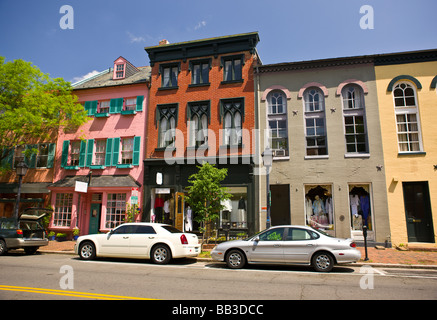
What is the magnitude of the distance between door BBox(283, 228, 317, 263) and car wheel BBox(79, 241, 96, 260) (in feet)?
24.3

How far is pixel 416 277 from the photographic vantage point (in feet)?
28.4

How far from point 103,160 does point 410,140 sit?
18.4 metres

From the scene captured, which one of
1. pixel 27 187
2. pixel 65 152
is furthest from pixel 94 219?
pixel 65 152

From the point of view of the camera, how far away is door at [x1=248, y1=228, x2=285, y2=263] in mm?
9672

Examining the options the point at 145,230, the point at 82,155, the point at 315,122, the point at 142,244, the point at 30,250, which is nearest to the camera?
the point at 142,244

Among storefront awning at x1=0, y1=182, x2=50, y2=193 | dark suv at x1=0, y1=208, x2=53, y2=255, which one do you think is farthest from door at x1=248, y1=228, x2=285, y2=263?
storefront awning at x1=0, y1=182, x2=50, y2=193

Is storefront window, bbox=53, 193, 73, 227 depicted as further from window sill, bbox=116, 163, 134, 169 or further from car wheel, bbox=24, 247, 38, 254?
car wheel, bbox=24, 247, 38, 254

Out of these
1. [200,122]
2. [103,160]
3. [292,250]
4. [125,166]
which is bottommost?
[292,250]

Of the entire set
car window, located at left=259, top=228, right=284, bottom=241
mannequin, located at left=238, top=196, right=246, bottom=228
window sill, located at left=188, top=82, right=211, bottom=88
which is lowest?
car window, located at left=259, top=228, right=284, bottom=241

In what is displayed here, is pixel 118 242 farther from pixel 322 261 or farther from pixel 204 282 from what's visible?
pixel 322 261

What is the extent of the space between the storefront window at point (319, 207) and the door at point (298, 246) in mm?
6529

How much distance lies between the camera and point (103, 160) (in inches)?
782

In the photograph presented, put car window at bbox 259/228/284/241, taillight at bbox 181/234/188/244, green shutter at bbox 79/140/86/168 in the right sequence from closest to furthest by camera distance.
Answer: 1. car window at bbox 259/228/284/241
2. taillight at bbox 181/234/188/244
3. green shutter at bbox 79/140/86/168

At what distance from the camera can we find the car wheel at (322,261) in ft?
30.3
